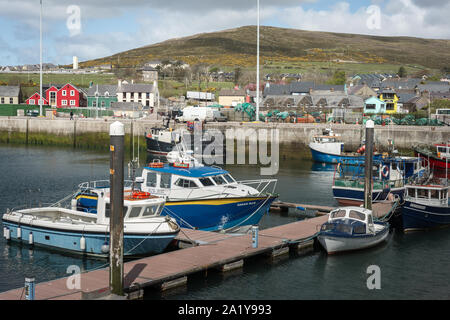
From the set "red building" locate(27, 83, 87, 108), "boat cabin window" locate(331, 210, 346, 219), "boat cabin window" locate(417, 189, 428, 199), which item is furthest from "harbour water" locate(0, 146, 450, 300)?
"red building" locate(27, 83, 87, 108)

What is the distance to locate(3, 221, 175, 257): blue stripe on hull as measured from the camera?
775 inches

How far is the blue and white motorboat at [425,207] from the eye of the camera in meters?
25.4

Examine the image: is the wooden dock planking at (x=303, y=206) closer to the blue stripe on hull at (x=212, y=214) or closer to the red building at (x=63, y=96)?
the blue stripe on hull at (x=212, y=214)

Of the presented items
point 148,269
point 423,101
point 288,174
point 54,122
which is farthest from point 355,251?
point 423,101

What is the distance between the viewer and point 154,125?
214 ft

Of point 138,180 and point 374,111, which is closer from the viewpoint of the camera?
point 138,180

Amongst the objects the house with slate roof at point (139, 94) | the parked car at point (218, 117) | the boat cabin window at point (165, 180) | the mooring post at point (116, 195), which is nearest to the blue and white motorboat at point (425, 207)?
the boat cabin window at point (165, 180)

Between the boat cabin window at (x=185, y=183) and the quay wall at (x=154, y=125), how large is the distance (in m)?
26.3

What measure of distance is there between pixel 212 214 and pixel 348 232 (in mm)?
5605

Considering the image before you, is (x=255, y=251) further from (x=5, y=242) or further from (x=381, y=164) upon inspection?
(x=381, y=164)

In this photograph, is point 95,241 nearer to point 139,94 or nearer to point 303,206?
point 303,206

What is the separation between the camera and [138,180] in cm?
2211

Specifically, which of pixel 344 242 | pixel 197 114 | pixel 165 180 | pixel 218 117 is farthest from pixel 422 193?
pixel 197 114
